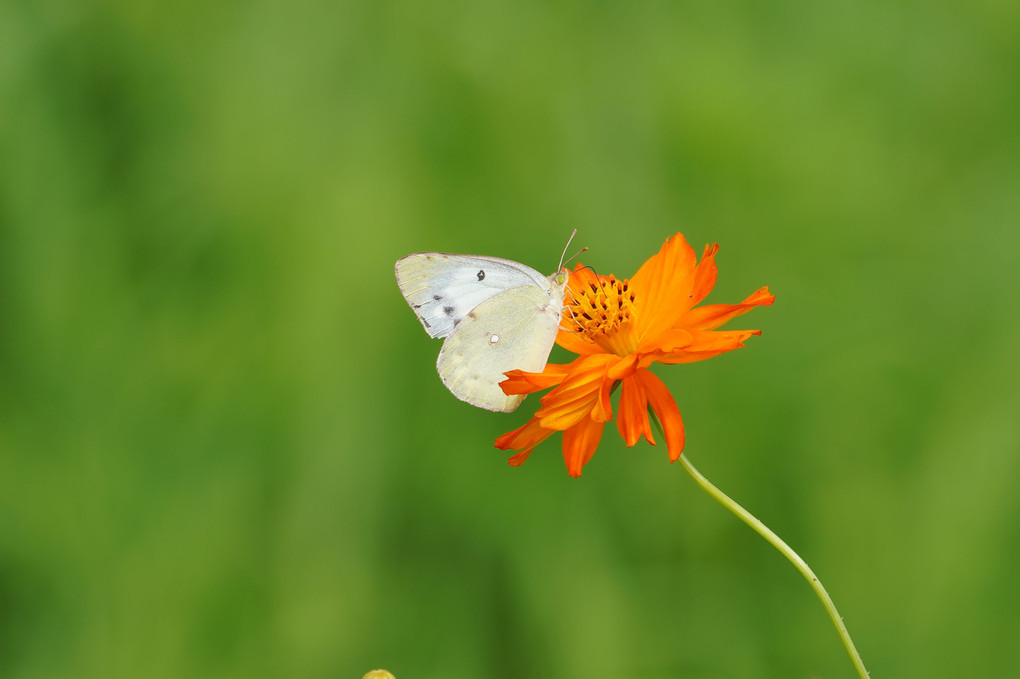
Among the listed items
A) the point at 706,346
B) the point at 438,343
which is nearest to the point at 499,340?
the point at 706,346

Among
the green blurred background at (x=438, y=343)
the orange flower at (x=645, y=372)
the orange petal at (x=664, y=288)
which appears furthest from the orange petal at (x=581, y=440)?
the green blurred background at (x=438, y=343)

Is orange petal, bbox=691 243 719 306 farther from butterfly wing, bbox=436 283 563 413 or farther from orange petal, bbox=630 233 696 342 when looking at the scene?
butterfly wing, bbox=436 283 563 413

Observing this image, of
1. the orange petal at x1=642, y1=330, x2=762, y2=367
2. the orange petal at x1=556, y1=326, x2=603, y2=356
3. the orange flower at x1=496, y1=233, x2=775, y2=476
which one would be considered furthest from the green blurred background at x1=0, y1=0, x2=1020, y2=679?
the orange petal at x1=642, y1=330, x2=762, y2=367

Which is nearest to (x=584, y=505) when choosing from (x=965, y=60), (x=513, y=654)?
(x=513, y=654)

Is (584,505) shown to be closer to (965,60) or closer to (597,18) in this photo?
(597,18)

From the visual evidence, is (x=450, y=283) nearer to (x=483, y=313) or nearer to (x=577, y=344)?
(x=483, y=313)

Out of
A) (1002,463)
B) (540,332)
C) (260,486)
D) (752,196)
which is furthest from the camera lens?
(752,196)
